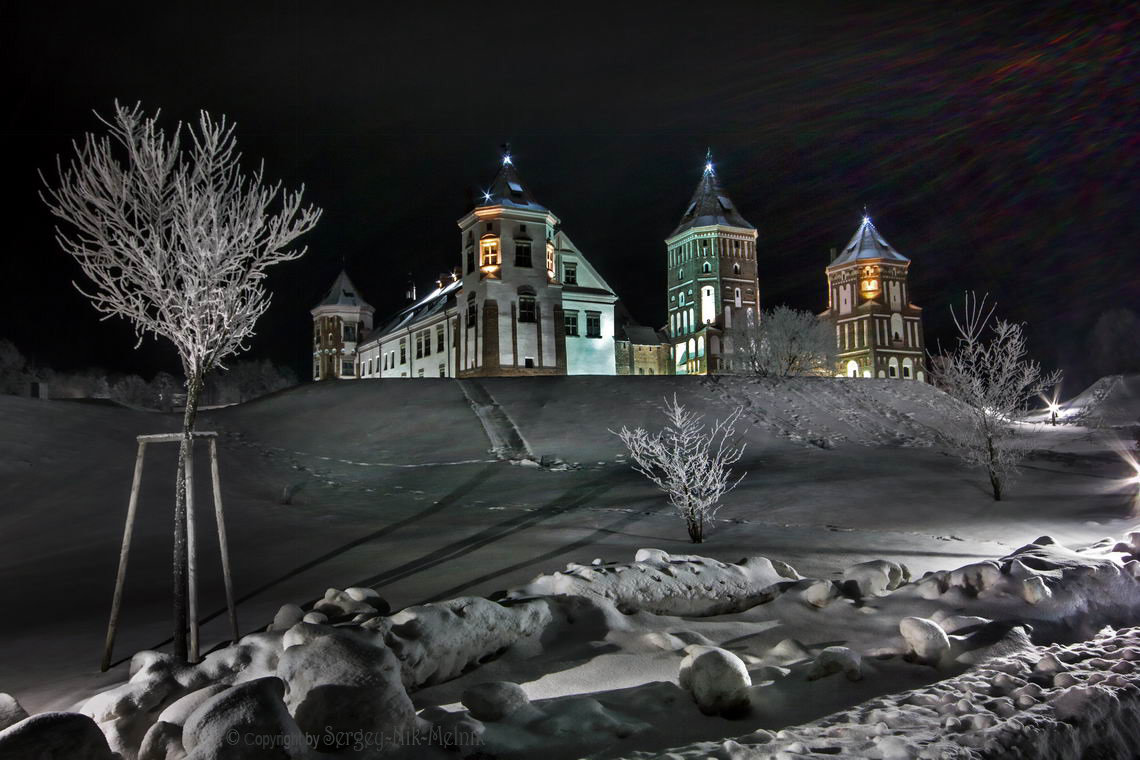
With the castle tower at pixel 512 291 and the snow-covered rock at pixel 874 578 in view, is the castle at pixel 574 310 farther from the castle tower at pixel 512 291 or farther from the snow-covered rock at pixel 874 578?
the snow-covered rock at pixel 874 578

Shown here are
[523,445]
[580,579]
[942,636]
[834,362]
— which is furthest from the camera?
[834,362]

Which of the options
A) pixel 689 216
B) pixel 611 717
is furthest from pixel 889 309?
pixel 611 717

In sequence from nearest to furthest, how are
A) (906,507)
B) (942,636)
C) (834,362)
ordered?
(942,636) → (906,507) → (834,362)

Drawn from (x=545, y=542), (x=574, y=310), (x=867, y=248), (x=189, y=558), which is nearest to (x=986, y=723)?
(x=189, y=558)

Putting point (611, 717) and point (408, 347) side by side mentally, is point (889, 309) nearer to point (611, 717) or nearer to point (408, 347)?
point (408, 347)

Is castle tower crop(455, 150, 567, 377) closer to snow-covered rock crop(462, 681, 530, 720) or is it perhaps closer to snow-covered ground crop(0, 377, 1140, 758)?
snow-covered ground crop(0, 377, 1140, 758)

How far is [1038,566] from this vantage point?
949 centimetres

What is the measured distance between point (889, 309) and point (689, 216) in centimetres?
2588

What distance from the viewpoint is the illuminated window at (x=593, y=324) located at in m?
58.2

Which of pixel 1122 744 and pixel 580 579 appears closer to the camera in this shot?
pixel 1122 744

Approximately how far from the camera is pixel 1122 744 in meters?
5.50

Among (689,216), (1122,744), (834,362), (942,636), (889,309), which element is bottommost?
(1122,744)

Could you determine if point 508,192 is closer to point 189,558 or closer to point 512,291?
point 512,291

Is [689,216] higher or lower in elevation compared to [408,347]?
higher
